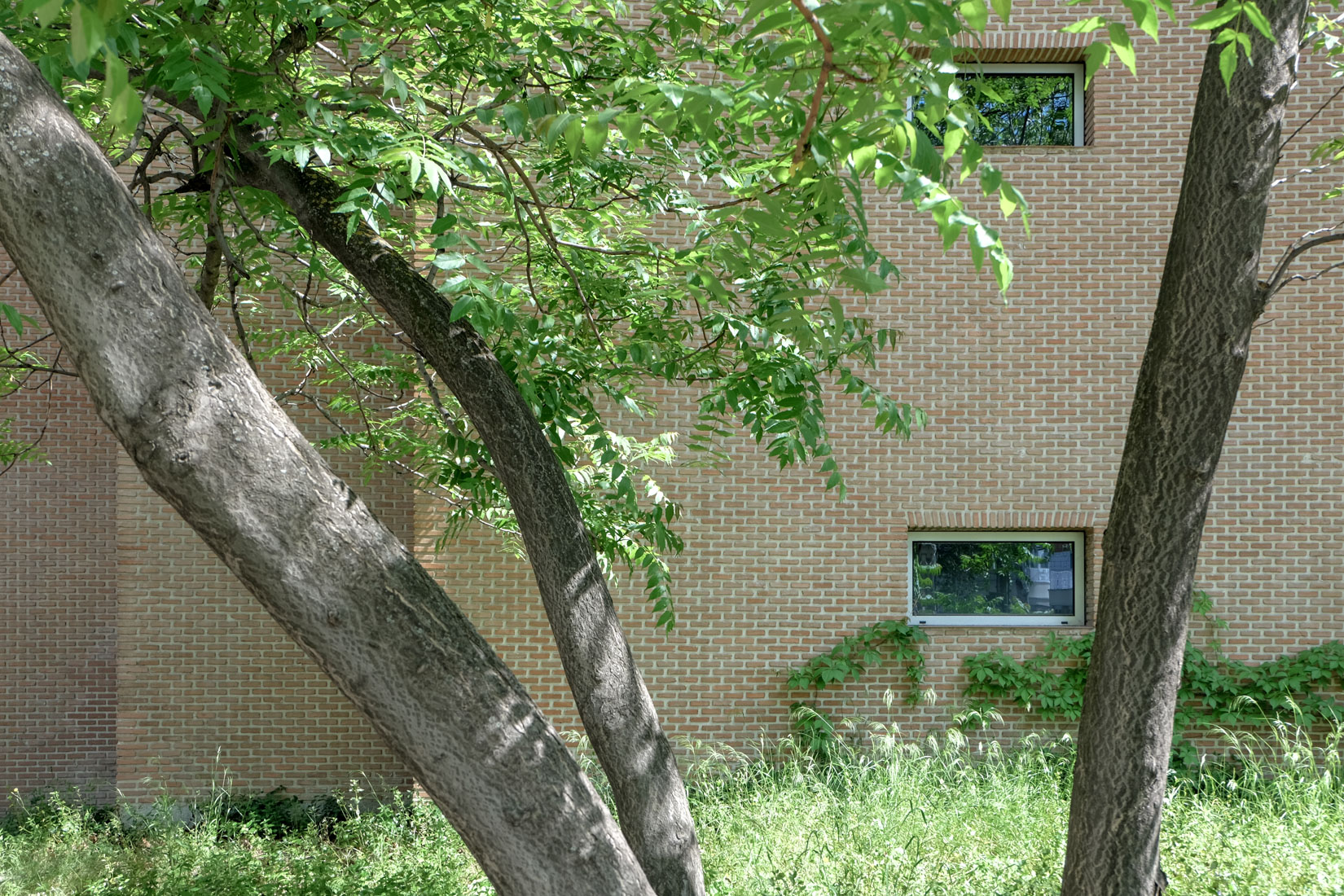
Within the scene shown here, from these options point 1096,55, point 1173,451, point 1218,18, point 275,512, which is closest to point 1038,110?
point 1173,451

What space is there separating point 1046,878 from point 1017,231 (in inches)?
221

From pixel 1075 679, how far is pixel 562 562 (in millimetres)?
6085

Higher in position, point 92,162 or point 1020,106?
point 1020,106

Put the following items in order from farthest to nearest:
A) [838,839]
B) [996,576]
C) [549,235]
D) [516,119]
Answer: [996,576] < [838,839] < [549,235] < [516,119]

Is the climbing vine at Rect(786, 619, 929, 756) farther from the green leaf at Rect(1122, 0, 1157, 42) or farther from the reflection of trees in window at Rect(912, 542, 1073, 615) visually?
the green leaf at Rect(1122, 0, 1157, 42)

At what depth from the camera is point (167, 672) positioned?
9070 millimetres

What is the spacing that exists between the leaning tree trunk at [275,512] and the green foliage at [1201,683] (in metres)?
6.74

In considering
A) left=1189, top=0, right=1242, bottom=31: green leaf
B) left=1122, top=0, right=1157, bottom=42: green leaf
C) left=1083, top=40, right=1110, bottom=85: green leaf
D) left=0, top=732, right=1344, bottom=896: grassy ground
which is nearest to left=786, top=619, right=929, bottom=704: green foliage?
left=0, top=732, right=1344, bottom=896: grassy ground

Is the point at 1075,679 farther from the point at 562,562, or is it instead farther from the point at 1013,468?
the point at 562,562

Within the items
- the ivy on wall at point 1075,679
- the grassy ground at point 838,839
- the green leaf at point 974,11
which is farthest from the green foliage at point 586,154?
the ivy on wall at point 1075,679

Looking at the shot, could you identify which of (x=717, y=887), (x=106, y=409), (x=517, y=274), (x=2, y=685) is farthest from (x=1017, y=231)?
(x=2, y=685)

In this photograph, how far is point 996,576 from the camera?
8484mm

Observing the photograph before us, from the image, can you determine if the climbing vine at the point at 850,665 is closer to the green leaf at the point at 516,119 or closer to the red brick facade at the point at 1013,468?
the red brick facade at the point at 1013,468

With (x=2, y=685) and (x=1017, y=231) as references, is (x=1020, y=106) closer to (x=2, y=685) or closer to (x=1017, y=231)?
(x=1017, y=231)
